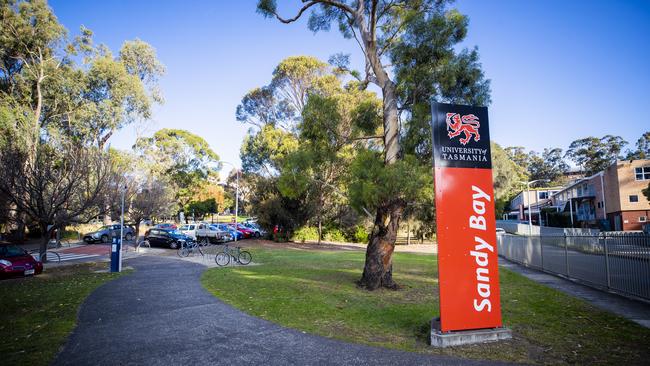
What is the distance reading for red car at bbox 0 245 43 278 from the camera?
13320mm

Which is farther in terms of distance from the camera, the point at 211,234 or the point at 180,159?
the point at 180,159

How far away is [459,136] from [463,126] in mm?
208

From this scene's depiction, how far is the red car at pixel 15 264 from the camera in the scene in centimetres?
1332

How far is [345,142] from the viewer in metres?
12.2

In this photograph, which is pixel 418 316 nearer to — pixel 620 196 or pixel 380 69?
pixel 380 69

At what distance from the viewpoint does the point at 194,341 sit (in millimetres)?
5887

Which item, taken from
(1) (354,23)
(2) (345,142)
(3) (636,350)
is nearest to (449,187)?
(3) (636,350)

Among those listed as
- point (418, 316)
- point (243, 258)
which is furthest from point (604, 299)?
point (243, 258)

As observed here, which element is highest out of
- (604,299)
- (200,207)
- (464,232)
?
(200,207)

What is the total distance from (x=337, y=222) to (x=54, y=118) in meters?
25.5

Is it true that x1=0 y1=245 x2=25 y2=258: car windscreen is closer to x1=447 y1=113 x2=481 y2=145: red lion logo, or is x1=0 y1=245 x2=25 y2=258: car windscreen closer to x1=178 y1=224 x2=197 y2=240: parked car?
x1=447 y1=113 x2=481 y2=145: red lion logo

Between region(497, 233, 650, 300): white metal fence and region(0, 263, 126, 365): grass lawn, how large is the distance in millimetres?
11243

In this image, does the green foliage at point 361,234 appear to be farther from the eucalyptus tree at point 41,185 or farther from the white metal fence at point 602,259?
the eucalyptus tree at point 41,185

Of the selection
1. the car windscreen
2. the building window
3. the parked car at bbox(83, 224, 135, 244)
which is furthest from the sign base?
the building window
